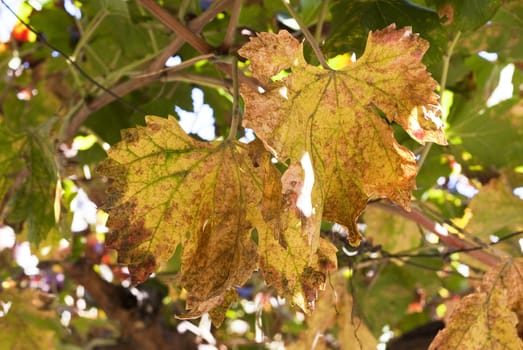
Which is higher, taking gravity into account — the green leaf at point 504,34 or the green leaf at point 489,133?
the green leaf at point 504,34

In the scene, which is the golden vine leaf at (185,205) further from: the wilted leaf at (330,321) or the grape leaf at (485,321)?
the wilted leaf at (330,321)

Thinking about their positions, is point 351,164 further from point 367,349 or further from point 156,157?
point 367,349

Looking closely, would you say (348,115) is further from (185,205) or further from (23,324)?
(23,324)

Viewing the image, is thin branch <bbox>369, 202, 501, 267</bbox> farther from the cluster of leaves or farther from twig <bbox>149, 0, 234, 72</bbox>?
twig <bbox>149, 0, 234, 72</bbox>

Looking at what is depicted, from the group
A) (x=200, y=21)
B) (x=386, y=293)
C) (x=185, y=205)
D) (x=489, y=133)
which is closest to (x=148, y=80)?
(x=200, y=21)

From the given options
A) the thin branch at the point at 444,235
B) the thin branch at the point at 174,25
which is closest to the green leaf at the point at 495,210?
the thin branch at the point at 444,235

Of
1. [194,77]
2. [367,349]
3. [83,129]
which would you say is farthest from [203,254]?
[83,129]

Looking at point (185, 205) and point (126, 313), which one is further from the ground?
point (185, 205)
